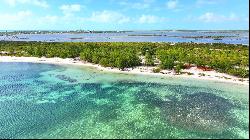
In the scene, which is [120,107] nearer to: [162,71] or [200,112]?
[200,112]

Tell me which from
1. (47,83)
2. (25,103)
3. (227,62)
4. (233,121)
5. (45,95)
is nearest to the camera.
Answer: (233,121)

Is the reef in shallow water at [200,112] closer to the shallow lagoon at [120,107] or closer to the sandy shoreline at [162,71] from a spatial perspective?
the shallow lagoon at [120,107]

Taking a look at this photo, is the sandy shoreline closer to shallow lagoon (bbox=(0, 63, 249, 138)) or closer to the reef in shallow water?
shallow lagoon (bbox=(0, 63, 249, 138))

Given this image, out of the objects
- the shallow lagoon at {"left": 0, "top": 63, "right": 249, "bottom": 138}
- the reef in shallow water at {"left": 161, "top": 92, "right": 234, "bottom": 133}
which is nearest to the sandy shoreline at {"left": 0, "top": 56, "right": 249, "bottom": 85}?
the shallow lagoon at {"left": 0, "top": 63, "right": 249, "bottom": 138}

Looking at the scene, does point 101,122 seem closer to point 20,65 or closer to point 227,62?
point 227,62

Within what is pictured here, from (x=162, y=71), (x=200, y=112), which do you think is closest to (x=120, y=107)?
(x=200, y=112)

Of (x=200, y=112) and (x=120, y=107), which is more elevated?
(x=200, y=112)

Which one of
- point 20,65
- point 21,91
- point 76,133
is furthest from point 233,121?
point 20,65

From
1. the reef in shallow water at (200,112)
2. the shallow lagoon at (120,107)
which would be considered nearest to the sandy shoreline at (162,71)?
the shallow lagoon at (120,107)
